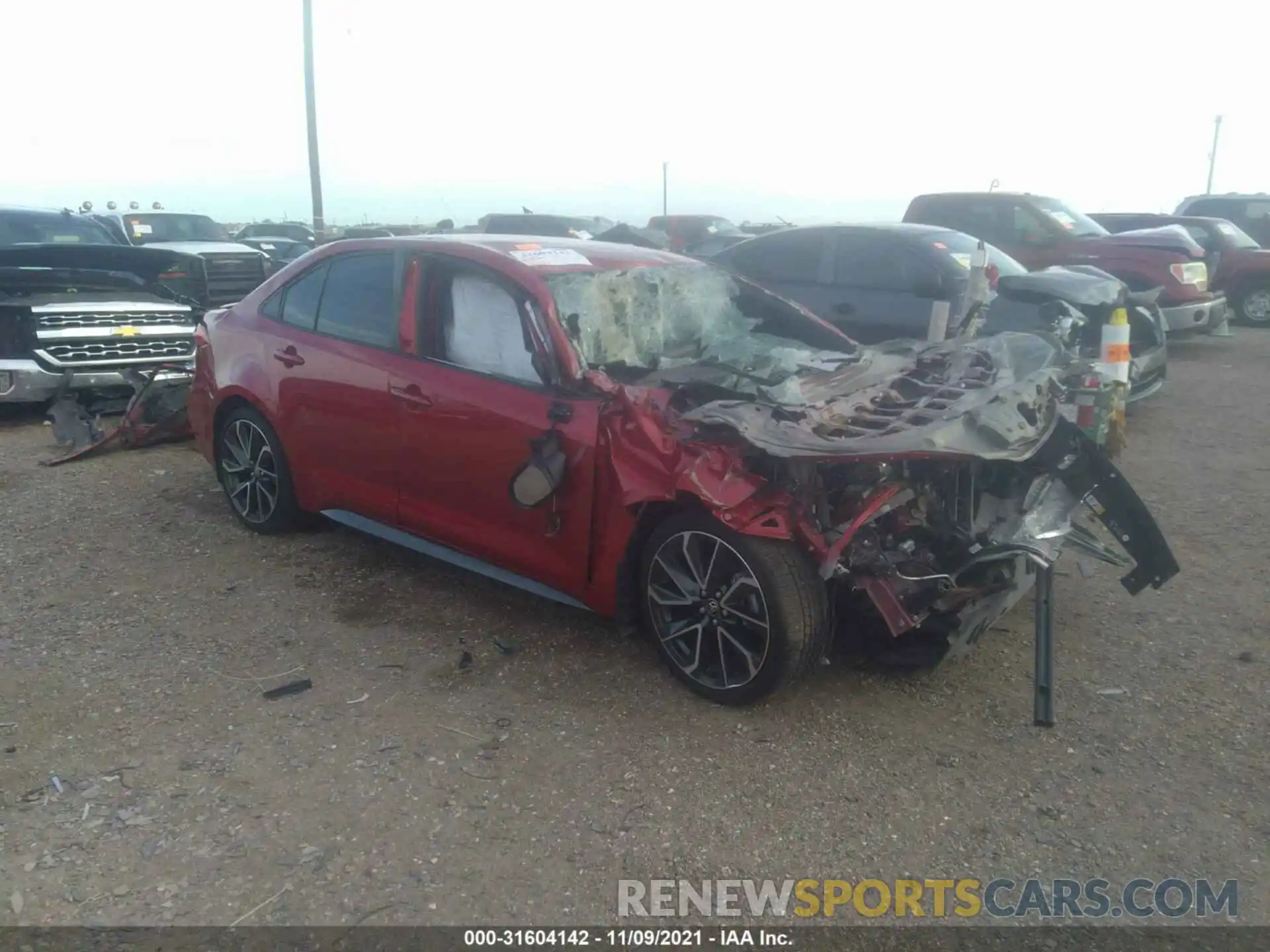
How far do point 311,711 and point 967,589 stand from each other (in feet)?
7.90

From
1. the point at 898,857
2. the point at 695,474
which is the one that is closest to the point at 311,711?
the point at 695,474

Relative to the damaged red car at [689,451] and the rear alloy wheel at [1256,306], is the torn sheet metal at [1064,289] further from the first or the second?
the rear alloy wheel at [1256,306]

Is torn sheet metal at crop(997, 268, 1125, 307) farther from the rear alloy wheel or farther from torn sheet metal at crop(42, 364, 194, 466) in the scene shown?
the rear alloy wheel

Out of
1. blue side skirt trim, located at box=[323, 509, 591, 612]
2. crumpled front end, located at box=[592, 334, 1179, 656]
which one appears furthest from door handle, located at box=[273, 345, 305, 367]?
crumpled front end, located at box=[592, 334, 1179, 656]

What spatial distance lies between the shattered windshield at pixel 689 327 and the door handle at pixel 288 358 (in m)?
1.50

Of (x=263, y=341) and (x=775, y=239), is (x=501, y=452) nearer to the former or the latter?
(x=263, y=341)

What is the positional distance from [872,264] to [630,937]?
6714mm

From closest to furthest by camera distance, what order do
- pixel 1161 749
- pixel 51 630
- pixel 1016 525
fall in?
pixel 1161 749 < pixel 1016 525 < pixel 51 630

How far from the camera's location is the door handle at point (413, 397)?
14.3ft

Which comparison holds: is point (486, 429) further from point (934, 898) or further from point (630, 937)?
point (934, 898)

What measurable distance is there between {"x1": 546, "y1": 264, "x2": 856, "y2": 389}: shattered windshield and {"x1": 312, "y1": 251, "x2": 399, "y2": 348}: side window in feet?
2.91

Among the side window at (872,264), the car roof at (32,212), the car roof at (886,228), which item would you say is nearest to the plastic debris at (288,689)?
the side window at (872,264)

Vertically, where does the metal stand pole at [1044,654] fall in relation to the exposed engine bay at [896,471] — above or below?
below

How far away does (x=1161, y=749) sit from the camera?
3486 mm
